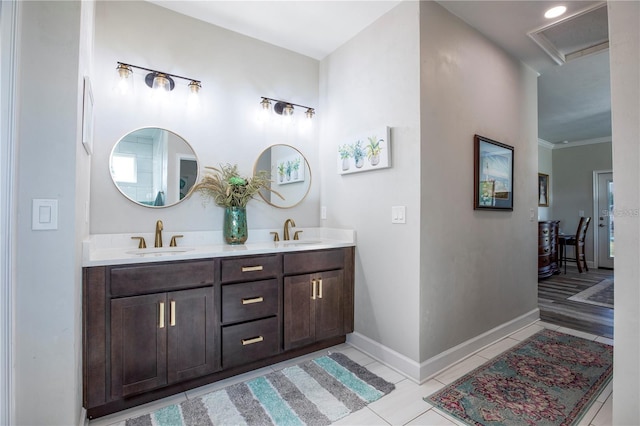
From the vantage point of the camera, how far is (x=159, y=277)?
1783 millimetres

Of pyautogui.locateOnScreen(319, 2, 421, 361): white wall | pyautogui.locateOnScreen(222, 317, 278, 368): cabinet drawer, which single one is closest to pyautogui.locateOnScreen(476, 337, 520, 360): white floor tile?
pyautogui.locateOnScreen(319, 2, 421, 361): white wall

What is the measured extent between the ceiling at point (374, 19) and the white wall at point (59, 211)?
49.6 inches

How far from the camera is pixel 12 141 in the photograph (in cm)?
121

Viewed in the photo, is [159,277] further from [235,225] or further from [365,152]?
[365,152]

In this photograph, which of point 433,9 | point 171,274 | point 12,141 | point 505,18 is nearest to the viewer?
point 12,141

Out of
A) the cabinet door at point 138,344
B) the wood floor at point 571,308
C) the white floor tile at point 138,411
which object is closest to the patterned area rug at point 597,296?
the wood floor at point 571,308

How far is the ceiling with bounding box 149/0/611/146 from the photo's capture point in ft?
7.41

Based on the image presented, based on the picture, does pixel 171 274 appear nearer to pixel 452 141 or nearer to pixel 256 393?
pixel 256 393

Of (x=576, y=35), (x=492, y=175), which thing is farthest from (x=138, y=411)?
(x=576, y=35)

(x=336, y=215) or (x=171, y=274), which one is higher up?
(x=336, y=215)

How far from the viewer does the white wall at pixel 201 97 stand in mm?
2102

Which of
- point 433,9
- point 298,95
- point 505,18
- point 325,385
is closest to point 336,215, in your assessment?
point 298,95

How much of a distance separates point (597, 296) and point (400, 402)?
399cm

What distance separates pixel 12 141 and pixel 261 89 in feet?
6.24
